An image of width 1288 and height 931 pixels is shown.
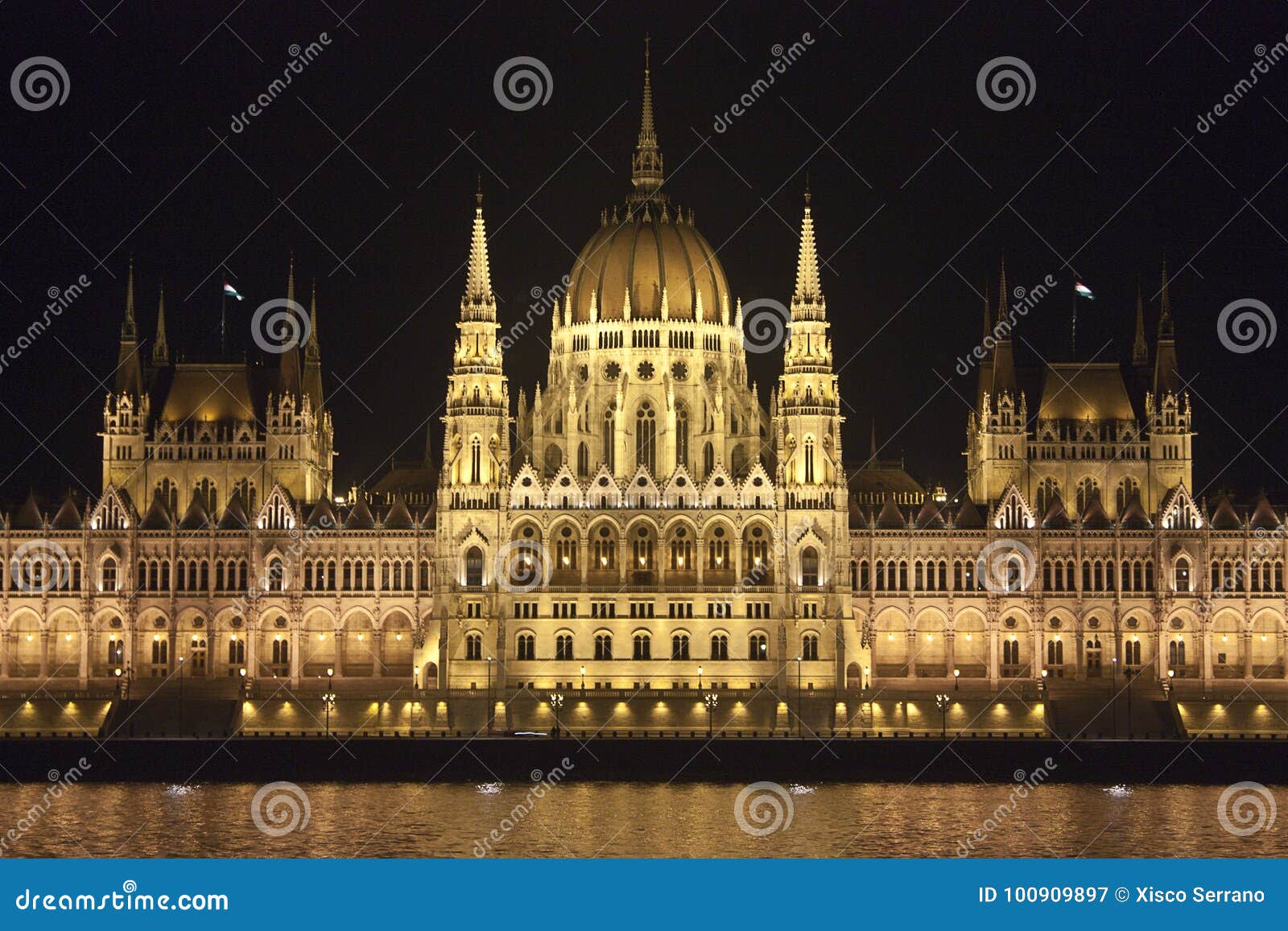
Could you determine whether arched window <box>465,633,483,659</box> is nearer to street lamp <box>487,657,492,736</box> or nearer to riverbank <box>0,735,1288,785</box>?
street lamp <box>487,657,492,736</box>

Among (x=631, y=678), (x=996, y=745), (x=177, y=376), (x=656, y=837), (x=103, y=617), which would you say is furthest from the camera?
(x=177, y=376)

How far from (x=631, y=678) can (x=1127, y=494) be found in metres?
32.6

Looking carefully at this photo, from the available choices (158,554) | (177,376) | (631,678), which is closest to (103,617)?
(158,554)

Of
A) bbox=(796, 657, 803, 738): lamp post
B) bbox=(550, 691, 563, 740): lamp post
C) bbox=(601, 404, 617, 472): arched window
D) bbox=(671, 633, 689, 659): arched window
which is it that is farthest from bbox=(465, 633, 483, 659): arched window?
bbox=(796, 657, 803, 738): lamp post

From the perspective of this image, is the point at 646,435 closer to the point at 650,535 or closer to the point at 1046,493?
the point at 650,535

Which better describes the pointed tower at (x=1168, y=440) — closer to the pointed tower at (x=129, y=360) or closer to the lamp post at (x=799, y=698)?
the lamp post at (x=799, y=698)

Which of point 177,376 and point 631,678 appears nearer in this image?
point 631,678

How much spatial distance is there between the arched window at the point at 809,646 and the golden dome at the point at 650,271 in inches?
793

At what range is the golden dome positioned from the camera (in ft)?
461

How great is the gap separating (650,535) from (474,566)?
894 centimetres

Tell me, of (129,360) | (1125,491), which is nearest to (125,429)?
(129,360)

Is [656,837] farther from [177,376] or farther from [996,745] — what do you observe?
[177,376]

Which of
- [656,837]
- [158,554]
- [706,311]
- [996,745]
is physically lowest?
[656,837]

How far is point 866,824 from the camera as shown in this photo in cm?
9562
